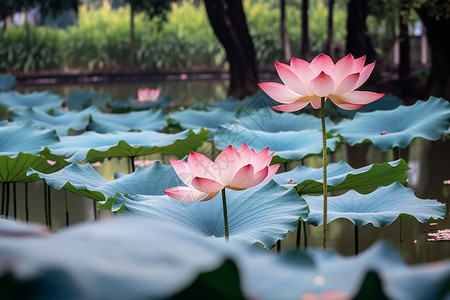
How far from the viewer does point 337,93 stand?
3.98 feet

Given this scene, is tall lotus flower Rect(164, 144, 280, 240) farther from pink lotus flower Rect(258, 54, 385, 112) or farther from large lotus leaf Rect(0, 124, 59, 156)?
large lotus leaf Rect(0, 124, 59, 156)

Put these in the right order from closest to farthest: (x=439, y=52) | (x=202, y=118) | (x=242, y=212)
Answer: (x=242, y=212)
(x=202, y=118)
(x=439, y=52)

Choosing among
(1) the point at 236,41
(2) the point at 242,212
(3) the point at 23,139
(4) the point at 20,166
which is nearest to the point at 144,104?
(1) the point at 236,41

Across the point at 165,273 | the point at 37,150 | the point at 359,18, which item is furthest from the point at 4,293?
the point at 359,18

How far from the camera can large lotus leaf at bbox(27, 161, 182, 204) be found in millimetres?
1769

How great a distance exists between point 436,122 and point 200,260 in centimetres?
221

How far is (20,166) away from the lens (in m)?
2.16

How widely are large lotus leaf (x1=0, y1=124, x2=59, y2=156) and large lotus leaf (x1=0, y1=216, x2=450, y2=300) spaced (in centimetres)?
209

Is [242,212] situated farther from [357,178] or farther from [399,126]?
[399,126]

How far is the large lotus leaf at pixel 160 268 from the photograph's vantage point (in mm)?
360

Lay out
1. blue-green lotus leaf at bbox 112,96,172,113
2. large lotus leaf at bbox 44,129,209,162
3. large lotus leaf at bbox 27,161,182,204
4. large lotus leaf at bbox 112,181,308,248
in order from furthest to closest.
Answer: blue-green lotus leaf at bbox 112,96,172,113, large lotus leaf at bbox 44,129,209,162, large lotus leaf at bbox 27,161,182,204, large lotus leaf at bbox 112,181,308,248

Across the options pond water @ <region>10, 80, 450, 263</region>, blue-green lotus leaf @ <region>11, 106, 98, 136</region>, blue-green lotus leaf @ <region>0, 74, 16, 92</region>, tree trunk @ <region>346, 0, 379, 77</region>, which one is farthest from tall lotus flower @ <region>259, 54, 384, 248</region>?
blue-green lotus leaf @ <region>0, 74, 16, 92</region>

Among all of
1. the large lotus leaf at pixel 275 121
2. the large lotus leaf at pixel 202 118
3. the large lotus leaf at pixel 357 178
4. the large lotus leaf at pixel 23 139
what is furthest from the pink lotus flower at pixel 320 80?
the large lotus leaf at pixel 202 118

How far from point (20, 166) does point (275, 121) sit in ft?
4.26
